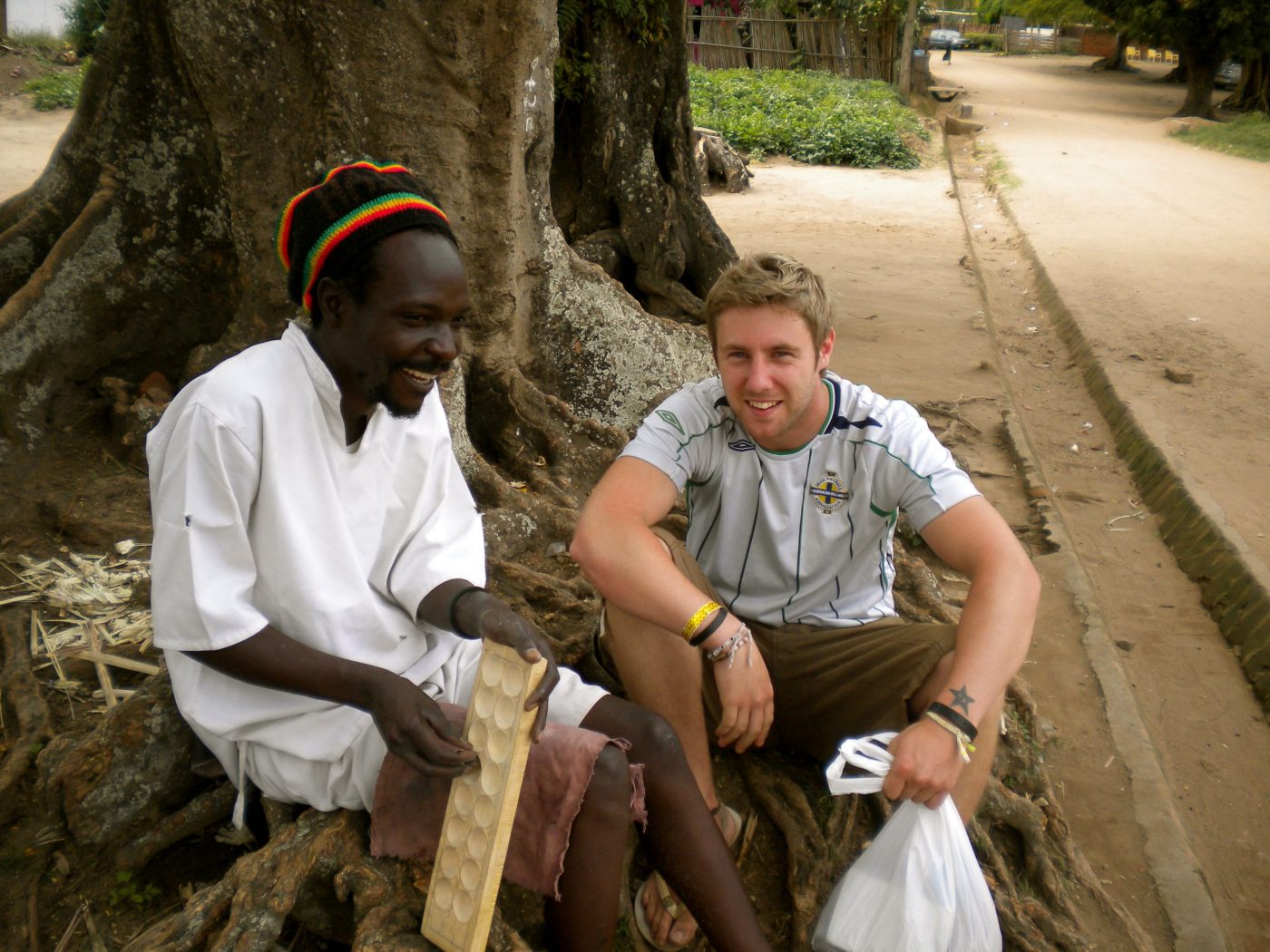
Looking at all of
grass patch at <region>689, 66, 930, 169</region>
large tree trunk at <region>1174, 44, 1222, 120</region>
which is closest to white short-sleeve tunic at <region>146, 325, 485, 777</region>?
grass patch at <region>689, 66, 930, 169</region>

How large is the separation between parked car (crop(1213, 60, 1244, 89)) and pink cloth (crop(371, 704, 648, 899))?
3448 cm

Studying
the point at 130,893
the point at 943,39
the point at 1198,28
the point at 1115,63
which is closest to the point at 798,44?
the point at 1198,28

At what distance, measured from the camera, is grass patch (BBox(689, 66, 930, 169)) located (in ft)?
54.9

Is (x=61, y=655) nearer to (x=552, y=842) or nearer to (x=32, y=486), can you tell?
(x=32, y=486)

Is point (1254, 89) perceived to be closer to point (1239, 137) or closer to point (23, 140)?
point (1239, 137)

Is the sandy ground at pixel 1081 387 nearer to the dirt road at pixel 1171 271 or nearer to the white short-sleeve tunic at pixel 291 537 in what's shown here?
the dirt road at pixel 1171 271

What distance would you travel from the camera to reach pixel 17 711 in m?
2.62

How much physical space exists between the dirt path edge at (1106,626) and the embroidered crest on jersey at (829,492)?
149cm

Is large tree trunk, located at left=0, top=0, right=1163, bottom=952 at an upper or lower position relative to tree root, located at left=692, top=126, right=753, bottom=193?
upper

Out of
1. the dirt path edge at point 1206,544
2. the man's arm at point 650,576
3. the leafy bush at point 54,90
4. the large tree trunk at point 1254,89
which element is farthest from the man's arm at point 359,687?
the large tree trunk at point 1254,89

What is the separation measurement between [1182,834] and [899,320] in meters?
5.41

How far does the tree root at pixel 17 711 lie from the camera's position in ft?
7.89

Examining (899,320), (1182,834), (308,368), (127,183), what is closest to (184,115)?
(127,183)

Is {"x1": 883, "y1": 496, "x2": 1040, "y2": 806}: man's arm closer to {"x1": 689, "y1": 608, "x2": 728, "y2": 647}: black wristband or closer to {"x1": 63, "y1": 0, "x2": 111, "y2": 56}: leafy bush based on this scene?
{"x1": 689, "y1": 608, "x2": 728, "y2": 647}: black wristband
